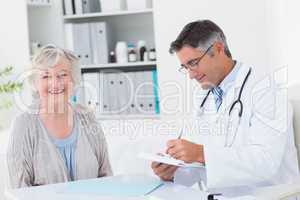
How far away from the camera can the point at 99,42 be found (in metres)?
3.59

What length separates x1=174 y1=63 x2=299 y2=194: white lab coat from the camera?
1.68 m

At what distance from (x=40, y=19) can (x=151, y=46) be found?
2.63 ft

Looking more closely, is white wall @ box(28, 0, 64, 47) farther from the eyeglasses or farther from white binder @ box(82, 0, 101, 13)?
the eyeglasses

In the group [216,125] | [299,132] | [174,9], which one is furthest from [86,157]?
[174,9]

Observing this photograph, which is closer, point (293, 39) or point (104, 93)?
point (293, 39)

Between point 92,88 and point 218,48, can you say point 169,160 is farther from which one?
point 92,88

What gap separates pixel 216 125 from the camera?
1.95 m

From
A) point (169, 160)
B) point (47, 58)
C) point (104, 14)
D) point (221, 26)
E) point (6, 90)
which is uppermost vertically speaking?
point (104, 14)

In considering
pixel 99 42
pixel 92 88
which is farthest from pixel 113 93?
pixel 99 42

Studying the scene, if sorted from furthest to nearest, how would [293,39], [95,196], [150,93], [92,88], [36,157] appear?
[92,88]
[150,93]
[293,39]
[36,157]
[95,196]

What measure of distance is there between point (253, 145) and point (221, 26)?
157 cm

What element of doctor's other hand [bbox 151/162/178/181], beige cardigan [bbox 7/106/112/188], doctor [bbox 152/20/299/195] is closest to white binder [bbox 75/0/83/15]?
beige cardigan [bbox 7/106/112/188]

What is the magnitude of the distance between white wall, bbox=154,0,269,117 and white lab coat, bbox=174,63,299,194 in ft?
3.71

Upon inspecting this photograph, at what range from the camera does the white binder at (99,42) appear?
3564mm
